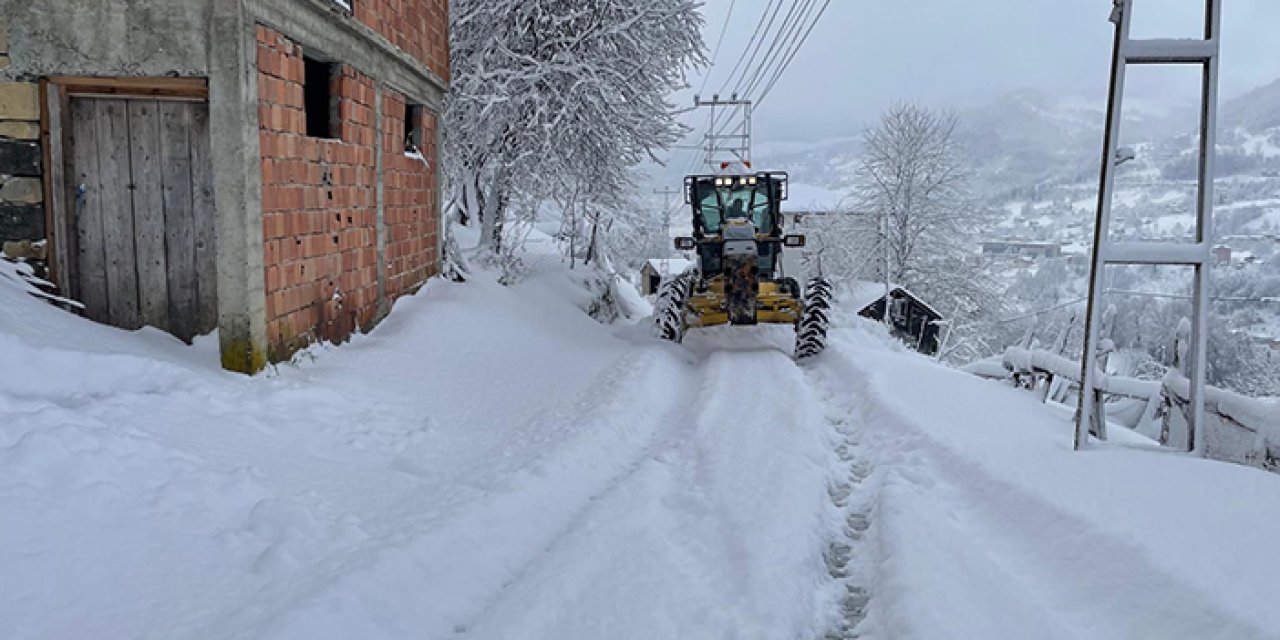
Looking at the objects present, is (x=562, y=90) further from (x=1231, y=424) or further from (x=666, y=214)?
(x=666, y=214)

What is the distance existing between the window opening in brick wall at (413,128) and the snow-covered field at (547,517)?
5253 millimetres

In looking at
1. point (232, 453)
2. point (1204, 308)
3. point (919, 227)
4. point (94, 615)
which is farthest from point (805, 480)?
point (919, 227)

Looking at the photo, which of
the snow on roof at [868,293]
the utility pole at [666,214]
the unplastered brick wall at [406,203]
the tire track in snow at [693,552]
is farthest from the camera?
the snow on roof at [868,293]

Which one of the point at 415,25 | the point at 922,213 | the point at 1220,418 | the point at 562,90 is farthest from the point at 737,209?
the point at 922,213

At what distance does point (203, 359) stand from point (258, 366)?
37 centimetres

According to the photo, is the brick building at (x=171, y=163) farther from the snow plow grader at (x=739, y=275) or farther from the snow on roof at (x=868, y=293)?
the snow on roof at (x=868, y=293)

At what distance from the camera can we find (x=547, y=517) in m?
4.35

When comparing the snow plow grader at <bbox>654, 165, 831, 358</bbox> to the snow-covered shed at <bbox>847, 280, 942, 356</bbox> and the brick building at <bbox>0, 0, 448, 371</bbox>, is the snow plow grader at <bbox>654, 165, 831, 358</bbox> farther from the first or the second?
the snow-covered shed at <bbox>847, 280, 942, 356</bbox>

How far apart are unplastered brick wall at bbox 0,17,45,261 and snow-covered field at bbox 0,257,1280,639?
0.60 m

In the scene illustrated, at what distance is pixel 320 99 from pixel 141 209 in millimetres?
2462

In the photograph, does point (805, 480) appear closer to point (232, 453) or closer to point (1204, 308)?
point (1204, 308)

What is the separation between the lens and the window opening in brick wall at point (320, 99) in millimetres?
8016

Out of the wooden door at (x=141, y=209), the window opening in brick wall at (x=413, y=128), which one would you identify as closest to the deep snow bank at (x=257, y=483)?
the wooden door at (x=141, y=209)

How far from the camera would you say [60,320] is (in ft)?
17.6
